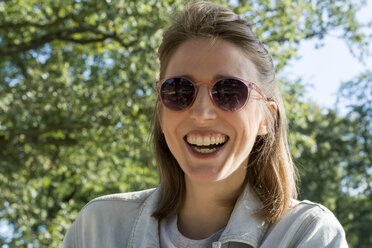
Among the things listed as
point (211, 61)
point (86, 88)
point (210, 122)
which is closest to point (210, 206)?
point (210, 122)

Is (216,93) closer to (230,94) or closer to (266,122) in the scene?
(230,94)

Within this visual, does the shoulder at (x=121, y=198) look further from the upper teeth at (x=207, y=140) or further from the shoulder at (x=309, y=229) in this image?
the shoulder at (x=309, y=229)

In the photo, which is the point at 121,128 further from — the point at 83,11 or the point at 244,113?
the point at 244,113

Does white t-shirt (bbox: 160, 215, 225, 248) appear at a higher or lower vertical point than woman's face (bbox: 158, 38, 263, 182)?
lower

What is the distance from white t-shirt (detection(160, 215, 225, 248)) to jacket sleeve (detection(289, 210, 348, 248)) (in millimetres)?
306

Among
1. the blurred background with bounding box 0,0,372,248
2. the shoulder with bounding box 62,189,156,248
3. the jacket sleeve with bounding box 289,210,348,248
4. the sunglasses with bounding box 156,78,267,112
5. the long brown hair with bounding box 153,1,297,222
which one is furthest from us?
the blurred background with bounding box 0,0,372,248

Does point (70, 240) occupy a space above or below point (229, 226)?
below

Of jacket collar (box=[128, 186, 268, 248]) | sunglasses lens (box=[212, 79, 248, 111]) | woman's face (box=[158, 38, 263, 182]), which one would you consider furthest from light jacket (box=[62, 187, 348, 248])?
sunglasses lens (box=[212, 79, 248, 111])

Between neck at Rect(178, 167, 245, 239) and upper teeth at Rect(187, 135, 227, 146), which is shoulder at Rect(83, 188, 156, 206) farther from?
upper teeth at Rect(187, 135, 227, 146)

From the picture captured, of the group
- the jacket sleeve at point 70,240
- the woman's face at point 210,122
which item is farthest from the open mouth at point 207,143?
the jacket sleeve at point 70,240

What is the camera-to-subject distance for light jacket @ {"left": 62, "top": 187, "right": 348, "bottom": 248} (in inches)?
70.7

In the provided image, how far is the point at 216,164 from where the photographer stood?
1.84m

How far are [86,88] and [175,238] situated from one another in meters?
5.92

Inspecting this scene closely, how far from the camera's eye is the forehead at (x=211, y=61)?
188 centimetres
